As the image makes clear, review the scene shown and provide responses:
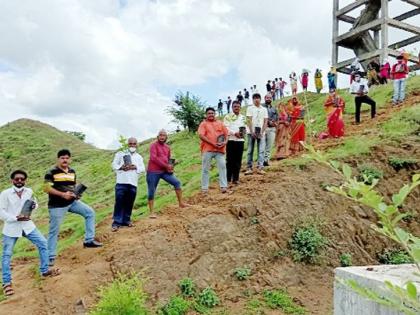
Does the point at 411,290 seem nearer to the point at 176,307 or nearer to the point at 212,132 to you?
the point at 176,307

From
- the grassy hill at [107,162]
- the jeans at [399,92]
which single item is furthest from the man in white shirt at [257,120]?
the jeans at [399,92]

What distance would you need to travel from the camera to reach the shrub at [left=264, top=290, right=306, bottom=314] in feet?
20.3

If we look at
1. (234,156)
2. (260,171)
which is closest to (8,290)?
(234,156)

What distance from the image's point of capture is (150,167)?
816cm

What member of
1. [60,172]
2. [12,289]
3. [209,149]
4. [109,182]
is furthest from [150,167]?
[109,182]

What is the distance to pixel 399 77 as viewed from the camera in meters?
12.2

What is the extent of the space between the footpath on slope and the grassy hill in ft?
3.73

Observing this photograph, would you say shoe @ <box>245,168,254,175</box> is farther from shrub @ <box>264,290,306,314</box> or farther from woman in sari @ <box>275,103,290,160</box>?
shrub @ <box>264,290,306,314</box>

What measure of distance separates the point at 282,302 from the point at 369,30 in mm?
14237

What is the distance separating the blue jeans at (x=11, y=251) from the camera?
6.38 m

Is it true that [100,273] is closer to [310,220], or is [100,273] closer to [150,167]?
[150,167]

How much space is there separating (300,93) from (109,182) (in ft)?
29.4

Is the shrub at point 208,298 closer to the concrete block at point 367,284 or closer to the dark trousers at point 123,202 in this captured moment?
the dark trousers at point 123,202

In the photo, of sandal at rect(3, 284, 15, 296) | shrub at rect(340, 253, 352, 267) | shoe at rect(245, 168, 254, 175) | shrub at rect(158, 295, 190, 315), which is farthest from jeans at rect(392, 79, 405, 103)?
sandal at rect(3, 284, 15, 296)
